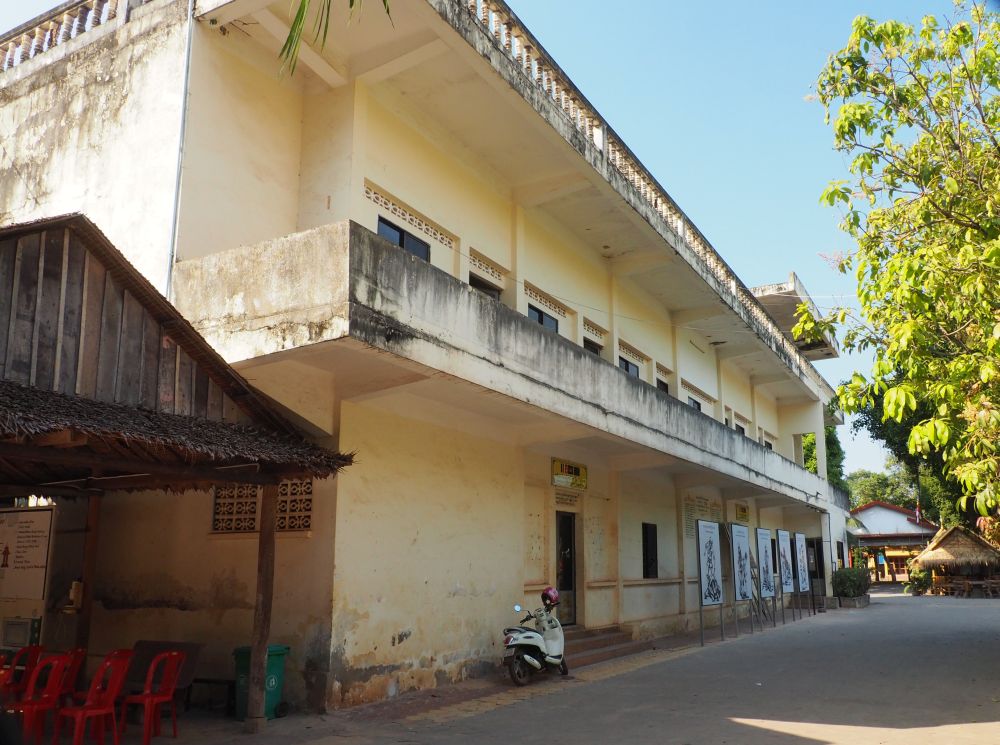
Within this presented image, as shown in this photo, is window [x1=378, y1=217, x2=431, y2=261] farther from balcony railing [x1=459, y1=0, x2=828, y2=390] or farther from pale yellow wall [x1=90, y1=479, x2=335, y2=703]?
pale yellow wall [x1=90, y1=479, x2=335, y2=703]

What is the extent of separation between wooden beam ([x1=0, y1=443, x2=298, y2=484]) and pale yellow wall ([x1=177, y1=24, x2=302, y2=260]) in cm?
247

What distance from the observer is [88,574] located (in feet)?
31.5

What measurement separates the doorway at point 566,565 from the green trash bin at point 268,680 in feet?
19.9

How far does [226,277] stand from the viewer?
26.5ft

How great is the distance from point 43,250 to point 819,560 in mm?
27723

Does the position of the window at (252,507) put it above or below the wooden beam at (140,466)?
below

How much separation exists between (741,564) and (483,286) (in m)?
9.55

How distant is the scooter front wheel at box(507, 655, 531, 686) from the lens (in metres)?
10.8

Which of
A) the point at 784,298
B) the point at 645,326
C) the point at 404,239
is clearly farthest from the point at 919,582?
the point at 404,239

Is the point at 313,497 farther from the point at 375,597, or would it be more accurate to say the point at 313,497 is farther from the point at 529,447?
the point at 529,447

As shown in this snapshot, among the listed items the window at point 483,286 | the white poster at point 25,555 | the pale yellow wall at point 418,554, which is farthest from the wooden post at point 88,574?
the window at point 483,286

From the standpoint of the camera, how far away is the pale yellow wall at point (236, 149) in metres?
8.90

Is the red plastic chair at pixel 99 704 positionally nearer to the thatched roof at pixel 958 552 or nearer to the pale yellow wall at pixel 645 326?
the pale yellow wall at pixel 645 326

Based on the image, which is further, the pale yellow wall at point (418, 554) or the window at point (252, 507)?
the window at point (252, 507)
